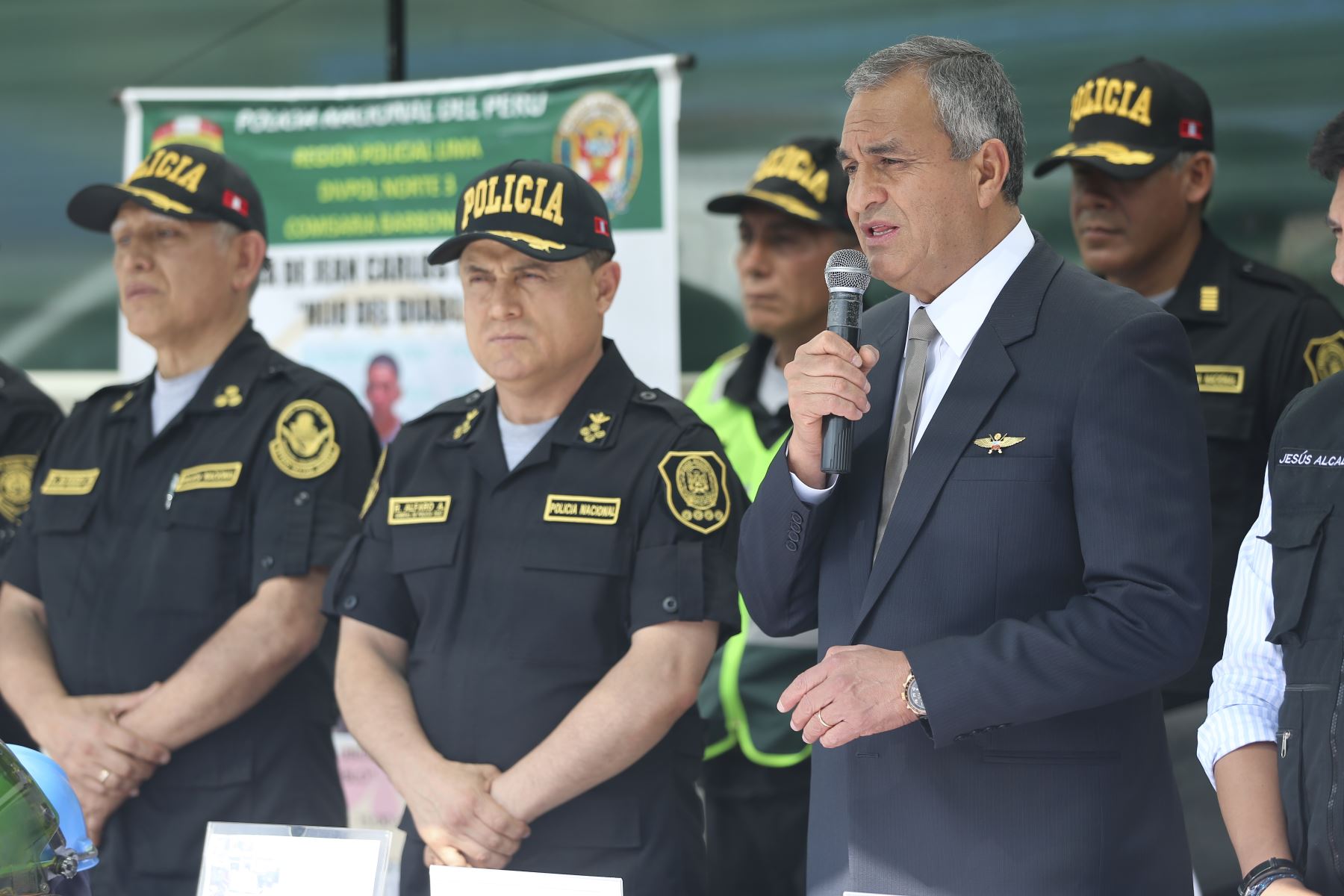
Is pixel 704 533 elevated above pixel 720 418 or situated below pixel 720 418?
below

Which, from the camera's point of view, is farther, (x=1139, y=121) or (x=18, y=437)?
(x=18, y=437)

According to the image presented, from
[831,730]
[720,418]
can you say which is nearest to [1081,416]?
[831,730]

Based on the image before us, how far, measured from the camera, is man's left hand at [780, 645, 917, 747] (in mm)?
1781

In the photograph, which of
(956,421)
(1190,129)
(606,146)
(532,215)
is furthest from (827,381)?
(606,146)

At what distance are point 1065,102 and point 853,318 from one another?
224 cm

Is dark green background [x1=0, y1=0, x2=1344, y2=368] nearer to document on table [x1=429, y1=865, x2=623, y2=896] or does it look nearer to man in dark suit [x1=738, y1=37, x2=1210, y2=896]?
man in dark suit [x1=738, y1=37, x2=1210, y2=896]

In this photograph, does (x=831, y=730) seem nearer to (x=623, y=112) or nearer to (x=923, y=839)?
(x=923, y=839)

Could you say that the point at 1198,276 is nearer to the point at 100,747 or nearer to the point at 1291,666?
the point at 1291,666

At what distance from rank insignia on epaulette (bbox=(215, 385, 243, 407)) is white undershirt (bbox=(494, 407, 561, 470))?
68 cm

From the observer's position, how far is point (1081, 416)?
1.83 meters

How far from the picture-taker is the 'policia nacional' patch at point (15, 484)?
3.62 metres

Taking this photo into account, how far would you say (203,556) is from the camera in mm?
2934

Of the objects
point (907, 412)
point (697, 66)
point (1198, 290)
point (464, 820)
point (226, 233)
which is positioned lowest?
point (464, 820)

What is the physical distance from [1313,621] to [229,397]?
6.90 ft
